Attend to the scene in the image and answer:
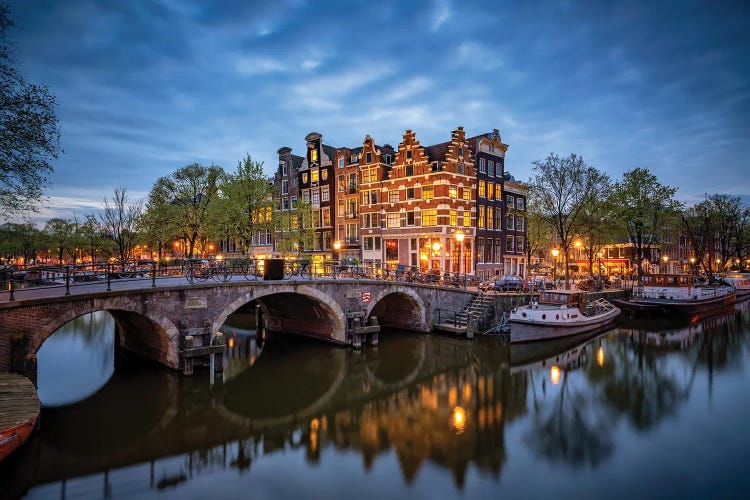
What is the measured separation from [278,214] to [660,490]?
114 ft

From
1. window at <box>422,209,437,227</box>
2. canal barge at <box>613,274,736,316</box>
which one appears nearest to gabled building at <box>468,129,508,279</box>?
window at <box>422,209,437,227</box>

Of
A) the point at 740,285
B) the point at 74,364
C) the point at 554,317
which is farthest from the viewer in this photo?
the point at 740,285

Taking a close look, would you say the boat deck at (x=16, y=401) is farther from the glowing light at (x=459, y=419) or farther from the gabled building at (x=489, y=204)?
the gabled building at (x=489, y=204)

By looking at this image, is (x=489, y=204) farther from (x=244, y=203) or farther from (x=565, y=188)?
(x=244, y=203)

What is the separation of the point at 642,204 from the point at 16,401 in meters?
50.0

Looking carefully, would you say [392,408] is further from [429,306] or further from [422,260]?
[422,260]

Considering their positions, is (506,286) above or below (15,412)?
above

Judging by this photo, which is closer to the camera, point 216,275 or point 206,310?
point 206,310

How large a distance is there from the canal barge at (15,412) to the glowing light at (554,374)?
2066 cm

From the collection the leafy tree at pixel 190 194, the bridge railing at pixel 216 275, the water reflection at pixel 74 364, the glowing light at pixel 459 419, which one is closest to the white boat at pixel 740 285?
the bridge railing at pixel 216 275

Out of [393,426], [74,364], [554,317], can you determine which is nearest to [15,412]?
[393,426]

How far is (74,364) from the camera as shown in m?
23.3

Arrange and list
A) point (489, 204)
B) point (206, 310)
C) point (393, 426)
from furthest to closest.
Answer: point (489, 204) < point (206, 310) < point (393, 426)

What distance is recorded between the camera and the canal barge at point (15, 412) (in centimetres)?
1090
